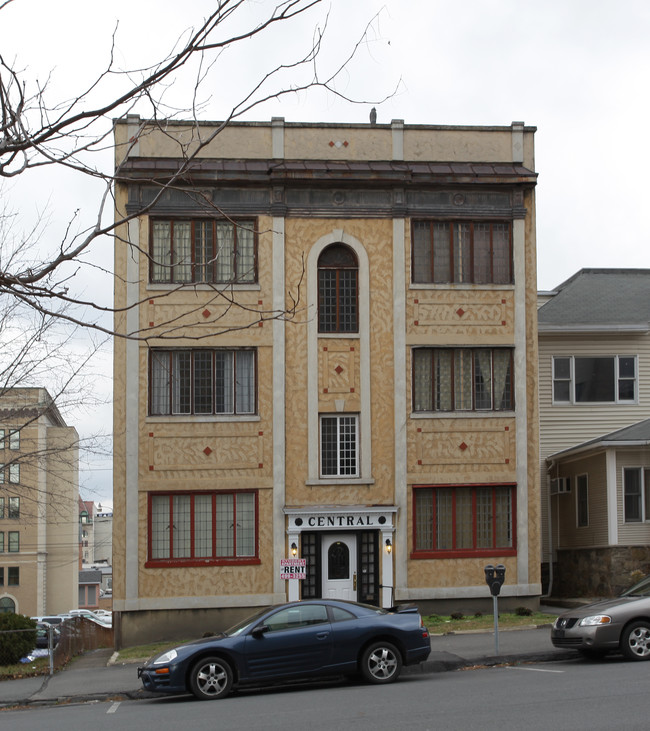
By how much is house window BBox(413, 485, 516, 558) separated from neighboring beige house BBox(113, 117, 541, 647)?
0.05 meters

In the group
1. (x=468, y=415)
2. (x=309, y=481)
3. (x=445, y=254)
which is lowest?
(x=309, y=481)

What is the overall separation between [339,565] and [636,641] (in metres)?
10.2

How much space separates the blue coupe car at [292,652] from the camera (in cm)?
1487

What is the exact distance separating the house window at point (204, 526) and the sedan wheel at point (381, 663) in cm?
982

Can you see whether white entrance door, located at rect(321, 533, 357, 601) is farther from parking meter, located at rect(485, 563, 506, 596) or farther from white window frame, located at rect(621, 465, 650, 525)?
parking meter, located at rect(485, 563, 506, 596)

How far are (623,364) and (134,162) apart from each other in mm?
14559

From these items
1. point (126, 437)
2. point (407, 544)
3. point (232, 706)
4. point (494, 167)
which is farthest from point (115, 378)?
point (232, 706)

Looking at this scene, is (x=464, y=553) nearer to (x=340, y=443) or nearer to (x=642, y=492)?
(x=340, y=443)

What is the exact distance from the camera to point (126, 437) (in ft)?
81.6

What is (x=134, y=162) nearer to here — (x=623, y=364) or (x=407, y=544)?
(x=407, y=544)

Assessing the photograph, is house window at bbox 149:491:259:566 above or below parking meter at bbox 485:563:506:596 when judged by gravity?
above

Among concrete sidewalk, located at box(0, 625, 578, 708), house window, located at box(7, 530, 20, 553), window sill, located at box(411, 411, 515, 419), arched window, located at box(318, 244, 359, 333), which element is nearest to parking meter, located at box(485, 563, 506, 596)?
concrete sidewalk, located at box(0, 625, 578, 708)

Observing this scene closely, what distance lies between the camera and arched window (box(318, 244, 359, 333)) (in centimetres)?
2564

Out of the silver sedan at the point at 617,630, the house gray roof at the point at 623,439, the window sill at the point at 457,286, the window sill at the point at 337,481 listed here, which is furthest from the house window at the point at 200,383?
the silver sedan at the point at 617,630
